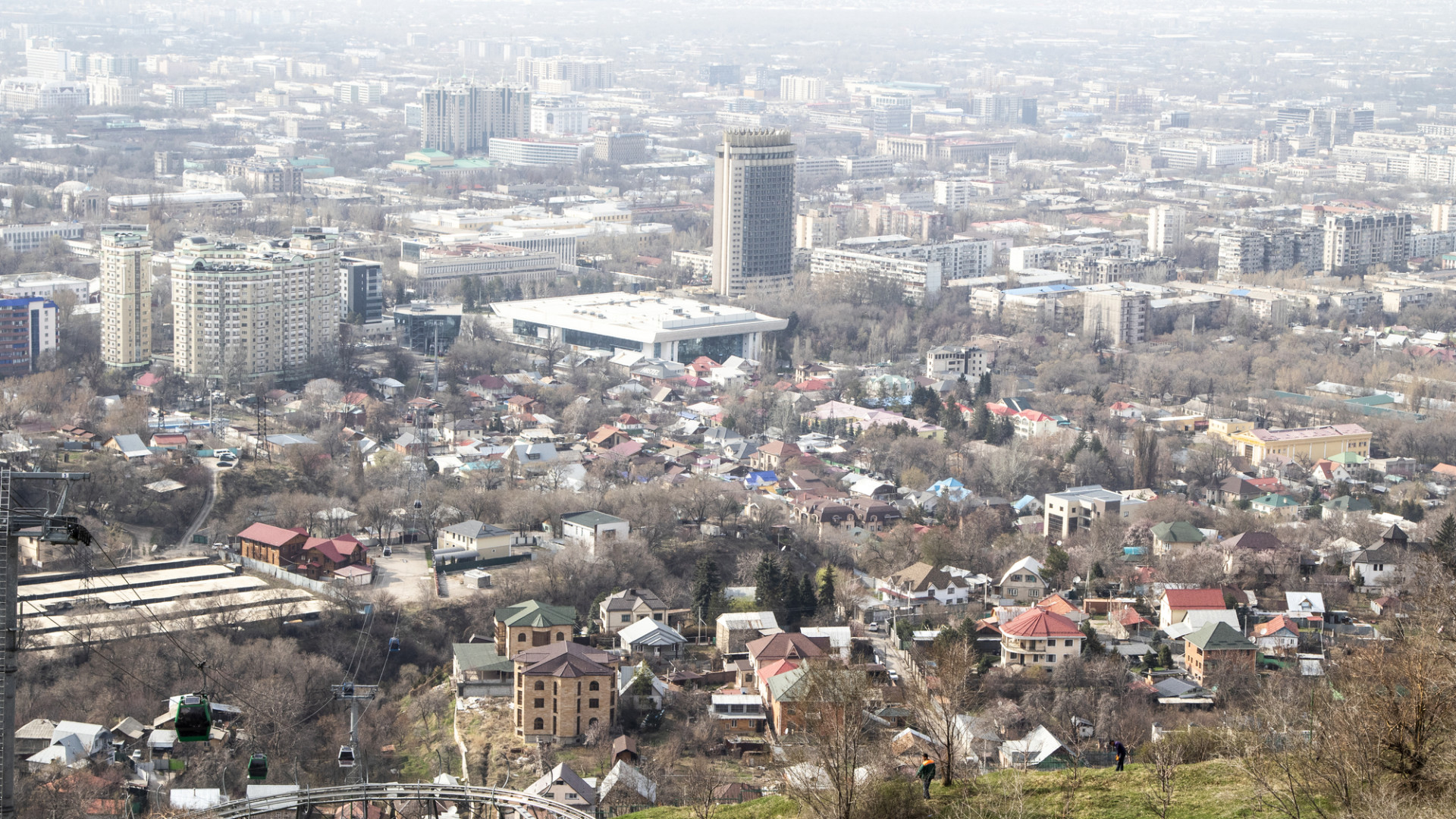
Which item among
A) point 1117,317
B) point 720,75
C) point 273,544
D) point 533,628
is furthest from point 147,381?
point 720,75

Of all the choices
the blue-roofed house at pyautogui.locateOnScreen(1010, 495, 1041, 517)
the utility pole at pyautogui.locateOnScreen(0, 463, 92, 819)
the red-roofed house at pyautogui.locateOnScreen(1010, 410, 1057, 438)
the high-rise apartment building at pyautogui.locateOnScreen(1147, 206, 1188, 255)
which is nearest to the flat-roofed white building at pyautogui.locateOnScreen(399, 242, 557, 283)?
the red-roofed house at pyautogui.locateOnScreen(1010, 410, 1057, 438)

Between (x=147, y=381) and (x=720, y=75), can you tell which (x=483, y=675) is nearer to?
(x=147, y=381)

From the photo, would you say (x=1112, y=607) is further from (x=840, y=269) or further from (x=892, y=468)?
(x=840, y=269)

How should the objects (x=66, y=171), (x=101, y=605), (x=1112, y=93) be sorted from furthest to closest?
(x=1112, y=93), (x=66, y=171), (x=101, y=605)

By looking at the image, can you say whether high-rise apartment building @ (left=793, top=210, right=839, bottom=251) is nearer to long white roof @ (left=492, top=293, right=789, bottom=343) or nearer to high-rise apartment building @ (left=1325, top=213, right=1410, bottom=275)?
high-rise apartment building @ (left=1325, top=213, right=1410, bottom=275)

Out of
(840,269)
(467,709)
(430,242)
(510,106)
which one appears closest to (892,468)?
(467,709)

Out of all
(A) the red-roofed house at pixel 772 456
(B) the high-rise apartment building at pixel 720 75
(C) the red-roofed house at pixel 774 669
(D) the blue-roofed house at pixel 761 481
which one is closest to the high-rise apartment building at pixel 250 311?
(A) the red-roofed house at pixel 772 456

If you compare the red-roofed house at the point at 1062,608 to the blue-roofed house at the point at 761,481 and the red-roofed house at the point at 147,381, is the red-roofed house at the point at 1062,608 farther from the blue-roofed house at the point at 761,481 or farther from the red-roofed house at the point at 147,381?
the red-roofed house at the point at 147,381
